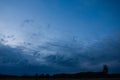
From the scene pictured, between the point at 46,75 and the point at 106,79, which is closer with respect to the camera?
the point at 106,79

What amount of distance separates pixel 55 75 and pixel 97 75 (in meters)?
5.35

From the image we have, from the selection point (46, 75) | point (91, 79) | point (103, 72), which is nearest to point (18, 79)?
point (46, 75)

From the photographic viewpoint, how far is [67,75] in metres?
29.5

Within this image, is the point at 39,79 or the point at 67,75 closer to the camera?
the point at 39,79

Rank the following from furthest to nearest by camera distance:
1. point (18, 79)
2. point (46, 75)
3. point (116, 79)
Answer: point (46, 75)
point (18, 79)
point (116, 79)

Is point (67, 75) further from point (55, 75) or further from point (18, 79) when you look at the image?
point (18, 79)

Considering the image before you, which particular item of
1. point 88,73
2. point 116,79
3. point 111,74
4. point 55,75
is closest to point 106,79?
point 116,79

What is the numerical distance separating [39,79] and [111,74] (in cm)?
872

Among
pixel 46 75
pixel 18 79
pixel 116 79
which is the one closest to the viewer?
pixel 116 79

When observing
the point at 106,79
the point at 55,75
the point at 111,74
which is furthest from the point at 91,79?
the point at 55,75

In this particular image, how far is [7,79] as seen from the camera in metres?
27.6

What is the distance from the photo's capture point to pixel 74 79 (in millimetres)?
26375

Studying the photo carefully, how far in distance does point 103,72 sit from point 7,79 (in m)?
11.9

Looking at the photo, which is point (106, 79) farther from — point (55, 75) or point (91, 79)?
point (55, 75)
